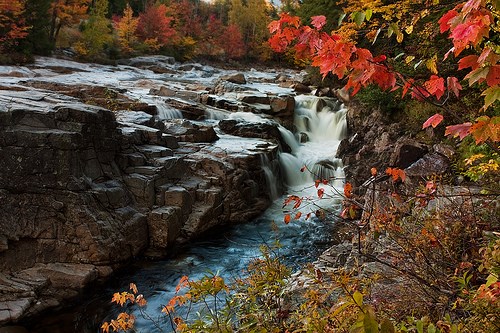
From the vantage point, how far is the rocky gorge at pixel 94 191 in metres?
6.97

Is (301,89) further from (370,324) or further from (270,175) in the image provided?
(370,324)

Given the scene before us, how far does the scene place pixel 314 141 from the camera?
1587cm

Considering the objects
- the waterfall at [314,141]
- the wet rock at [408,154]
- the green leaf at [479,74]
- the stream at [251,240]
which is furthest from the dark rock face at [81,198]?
the green leaf at [479,74]

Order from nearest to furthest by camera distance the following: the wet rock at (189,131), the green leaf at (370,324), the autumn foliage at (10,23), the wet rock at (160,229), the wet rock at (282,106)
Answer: the green leaf at (370,324)
the wet rock at (160,229)
the wet rock at (189,131)
the wet rock at (282,106)
the autumn foliage at (10,23)

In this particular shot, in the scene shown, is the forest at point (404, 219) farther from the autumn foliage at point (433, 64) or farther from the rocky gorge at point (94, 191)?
the rocky gorge at point (94, 191)

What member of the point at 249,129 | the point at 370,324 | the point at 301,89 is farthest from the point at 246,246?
the point at 301,89

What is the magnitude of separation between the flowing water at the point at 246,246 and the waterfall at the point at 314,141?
1.4 inches

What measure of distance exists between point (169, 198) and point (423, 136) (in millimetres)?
7095

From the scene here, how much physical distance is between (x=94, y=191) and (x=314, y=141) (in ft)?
34.0

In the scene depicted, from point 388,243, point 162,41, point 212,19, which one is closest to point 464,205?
point 388,243

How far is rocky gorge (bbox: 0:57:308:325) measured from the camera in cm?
697

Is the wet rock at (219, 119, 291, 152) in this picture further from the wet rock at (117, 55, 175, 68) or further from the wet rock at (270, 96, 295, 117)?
→ the wet rock at (117, 55, 175, 68)

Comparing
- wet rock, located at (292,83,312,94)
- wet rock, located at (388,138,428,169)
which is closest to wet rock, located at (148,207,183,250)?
wet rock, located at (388,138,428,169)

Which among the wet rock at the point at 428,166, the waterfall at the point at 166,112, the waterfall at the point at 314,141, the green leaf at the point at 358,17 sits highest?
the green leaf at the point at 358,17
